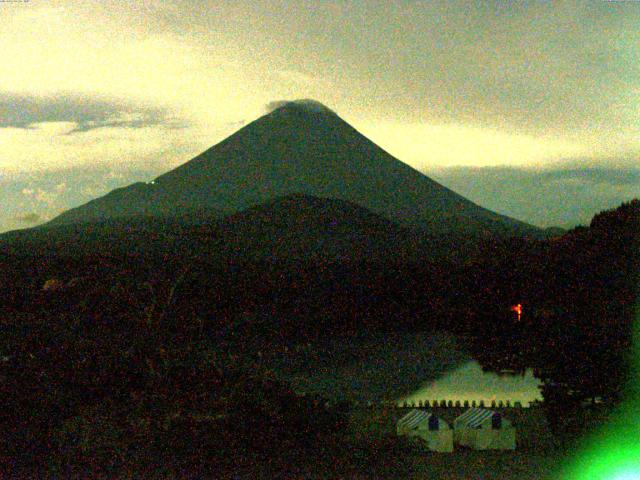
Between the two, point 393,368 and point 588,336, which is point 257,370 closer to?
point 588,336

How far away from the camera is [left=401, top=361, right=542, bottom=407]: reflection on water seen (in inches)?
752

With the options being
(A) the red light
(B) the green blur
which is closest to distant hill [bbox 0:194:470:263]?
(A) the red light

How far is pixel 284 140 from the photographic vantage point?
415 ft

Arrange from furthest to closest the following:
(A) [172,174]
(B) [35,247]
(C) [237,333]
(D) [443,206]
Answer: (A) [172,174], (D) [443,206], (B) [35,247], (C) [237,333]

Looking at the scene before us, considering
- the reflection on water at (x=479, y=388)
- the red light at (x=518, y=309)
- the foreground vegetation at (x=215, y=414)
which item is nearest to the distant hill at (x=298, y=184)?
the red light at (x=518, y=309)

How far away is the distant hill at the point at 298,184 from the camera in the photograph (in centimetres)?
10769

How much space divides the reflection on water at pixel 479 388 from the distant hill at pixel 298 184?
254 feet

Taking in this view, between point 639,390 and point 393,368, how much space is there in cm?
1421

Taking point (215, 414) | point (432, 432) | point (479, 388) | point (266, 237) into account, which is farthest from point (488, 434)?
point (266, 237)

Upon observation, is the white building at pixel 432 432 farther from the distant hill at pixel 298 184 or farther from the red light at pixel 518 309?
the distant hill at pixel 298 184

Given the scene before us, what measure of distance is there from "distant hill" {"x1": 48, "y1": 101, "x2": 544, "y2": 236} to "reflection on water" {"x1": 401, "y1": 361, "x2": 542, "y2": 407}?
3043 inches

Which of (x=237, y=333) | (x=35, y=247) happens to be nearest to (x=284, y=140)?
(x=35, y=247)

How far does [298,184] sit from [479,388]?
320 feet

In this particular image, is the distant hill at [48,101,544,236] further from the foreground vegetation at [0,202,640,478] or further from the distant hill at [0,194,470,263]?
the foreground vegetation at [0,202,640,478]
